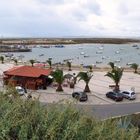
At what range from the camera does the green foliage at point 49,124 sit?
734 cm

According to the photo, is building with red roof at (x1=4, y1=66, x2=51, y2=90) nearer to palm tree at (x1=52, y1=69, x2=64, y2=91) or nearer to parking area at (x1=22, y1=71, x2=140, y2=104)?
parking area at (x1=22, y1=71, x2=140, y2=104)

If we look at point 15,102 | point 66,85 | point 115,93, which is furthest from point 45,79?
point 15,102

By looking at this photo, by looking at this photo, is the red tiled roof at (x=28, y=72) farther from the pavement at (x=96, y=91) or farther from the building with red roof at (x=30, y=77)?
the pavement at (x=96, y=91)

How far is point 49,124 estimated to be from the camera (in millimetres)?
7727

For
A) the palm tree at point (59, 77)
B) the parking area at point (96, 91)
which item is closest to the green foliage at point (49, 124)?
the parking area at point (96, 91)

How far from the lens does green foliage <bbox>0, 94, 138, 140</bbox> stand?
7.34 metres

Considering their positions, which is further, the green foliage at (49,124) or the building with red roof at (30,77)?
the building with red roof at (30,77)

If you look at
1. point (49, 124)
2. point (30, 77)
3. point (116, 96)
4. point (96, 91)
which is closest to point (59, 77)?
point (30, 77)

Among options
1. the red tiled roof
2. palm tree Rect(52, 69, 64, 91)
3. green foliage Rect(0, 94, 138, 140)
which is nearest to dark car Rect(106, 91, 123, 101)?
palm tree Rect(52, 69, 64, 91)

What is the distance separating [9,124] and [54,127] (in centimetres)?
78

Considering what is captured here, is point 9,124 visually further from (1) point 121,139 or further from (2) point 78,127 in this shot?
(1) point 121,139

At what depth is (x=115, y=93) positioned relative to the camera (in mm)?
41031

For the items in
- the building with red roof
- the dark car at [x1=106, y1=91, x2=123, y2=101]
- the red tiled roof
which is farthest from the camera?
the red tiled roof

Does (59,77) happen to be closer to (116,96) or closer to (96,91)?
(96,91)
